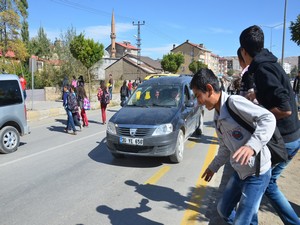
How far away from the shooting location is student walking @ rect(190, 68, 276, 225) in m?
2.22

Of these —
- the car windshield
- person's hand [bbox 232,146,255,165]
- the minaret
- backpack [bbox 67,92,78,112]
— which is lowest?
backpack [bbox 67,92,78,112]

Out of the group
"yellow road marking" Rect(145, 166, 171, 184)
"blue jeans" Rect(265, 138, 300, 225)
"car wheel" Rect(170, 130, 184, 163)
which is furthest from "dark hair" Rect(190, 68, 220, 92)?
"car wheel" Rect(170, 130, 184, 163)

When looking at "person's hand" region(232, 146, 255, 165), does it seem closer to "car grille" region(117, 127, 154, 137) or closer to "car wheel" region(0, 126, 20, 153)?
"car grille" region(117, 127, 154, 137)

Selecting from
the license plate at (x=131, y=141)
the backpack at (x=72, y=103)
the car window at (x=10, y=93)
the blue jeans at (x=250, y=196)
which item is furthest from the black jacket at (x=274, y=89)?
the backpack at (x=72, y=103)

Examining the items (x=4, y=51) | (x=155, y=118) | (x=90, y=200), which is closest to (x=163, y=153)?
(x=155, y=118)

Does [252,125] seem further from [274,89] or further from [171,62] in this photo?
[171,62]

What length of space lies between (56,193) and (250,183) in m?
3.48

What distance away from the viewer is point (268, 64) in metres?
2.65

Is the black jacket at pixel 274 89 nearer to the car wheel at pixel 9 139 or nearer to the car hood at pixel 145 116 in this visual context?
the car hood at pixel 145 116

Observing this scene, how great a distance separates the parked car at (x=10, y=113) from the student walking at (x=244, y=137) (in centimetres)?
650

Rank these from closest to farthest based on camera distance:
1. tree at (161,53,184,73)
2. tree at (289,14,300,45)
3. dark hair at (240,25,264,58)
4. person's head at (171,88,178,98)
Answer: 1. dark hair at (240,25,264,58)
2. person's head at (171,88,178,98)
3. tree at (289,14,300,45)
4. tree at (161,53,184,73)

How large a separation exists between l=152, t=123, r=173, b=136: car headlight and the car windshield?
1.05 metres

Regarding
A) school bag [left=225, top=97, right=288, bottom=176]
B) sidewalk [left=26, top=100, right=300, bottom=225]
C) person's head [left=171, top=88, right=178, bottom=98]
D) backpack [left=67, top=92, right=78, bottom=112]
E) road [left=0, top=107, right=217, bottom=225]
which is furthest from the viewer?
backpack [left=67, top=92, right=78, bottom=112]

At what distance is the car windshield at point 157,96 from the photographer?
23.7 ft
